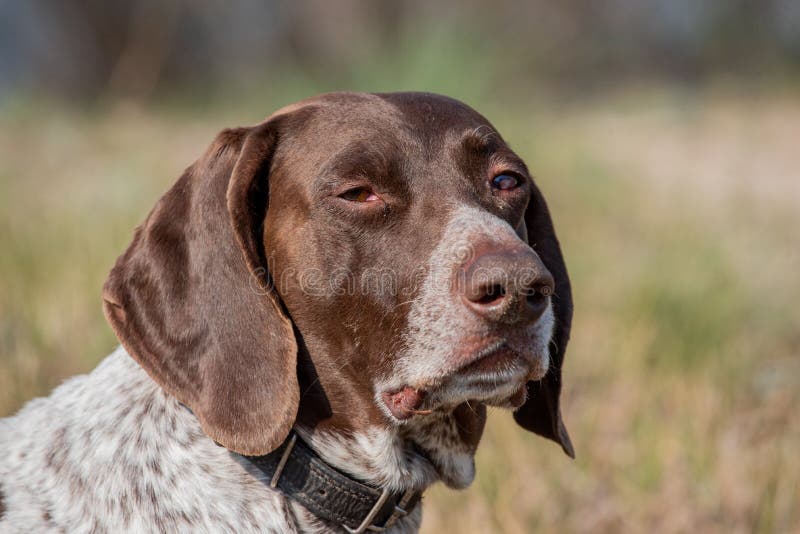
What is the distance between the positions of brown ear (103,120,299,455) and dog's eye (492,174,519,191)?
79cm

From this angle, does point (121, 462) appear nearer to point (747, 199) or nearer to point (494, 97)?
point (494, 97)

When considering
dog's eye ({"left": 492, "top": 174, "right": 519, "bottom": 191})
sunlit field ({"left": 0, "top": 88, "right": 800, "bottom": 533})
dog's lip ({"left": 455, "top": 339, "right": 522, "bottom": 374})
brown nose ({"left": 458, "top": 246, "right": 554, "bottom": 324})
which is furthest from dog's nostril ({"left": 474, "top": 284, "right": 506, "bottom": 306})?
sunlit field ({"left": 0, "top": 88, "right": 800, "bottom": 533})

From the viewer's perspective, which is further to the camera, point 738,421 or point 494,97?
point 494,97

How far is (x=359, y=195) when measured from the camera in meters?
2.92

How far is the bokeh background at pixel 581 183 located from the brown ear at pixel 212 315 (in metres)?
1.69

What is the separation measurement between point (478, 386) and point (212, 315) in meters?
0.80

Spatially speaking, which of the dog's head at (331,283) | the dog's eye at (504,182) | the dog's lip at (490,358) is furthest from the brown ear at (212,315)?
the dog's eye at (504,182)

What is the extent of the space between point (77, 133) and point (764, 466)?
8.15m

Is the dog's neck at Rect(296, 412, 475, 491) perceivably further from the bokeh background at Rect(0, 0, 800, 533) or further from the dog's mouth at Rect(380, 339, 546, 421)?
the bokeh background at Rect(0, 0, 800, 533)

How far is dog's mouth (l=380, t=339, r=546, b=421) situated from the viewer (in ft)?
8.68

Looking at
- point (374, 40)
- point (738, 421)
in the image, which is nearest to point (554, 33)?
point (374, 40)

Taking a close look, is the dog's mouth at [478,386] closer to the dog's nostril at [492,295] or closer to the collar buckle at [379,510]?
the dog's nostril at [492,295]

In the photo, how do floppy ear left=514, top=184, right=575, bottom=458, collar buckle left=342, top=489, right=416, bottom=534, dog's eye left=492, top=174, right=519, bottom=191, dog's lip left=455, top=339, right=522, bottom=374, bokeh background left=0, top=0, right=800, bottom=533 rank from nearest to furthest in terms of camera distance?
1. dog's lip left=455, top=339, right=522, bottom=374
2. collar buckle left=342, top=489, right=416, bottom=534
3. dog's eye left=492, top=174, right=519, bottom=191
4. floppy ear left=514, top=184, right=575, bottom=458
5. bokeh background left=0, top=0, right=800, bottom=533

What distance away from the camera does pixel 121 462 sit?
9.02 feet
